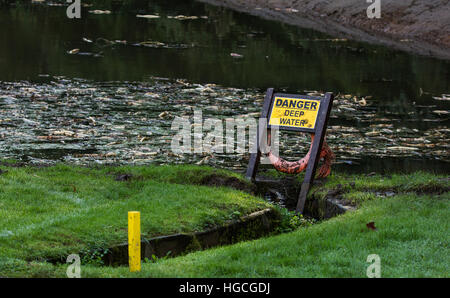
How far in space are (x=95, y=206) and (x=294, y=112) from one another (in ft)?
10.8

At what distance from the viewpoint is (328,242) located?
8336mm

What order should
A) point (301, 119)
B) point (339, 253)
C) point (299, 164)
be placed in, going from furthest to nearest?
point (299, 164) < point (301, 119) < point (339, 253)

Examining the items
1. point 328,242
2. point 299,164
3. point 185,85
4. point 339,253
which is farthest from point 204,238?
point 185,85

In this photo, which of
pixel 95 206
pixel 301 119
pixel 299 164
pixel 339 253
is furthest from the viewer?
pixel 299 164

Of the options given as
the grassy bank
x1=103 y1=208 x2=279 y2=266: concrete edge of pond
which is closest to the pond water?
the grassy bank

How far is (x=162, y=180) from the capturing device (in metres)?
11.3

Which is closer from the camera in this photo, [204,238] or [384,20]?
[204,238]

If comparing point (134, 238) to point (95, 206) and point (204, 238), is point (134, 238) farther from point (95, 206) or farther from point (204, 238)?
point (95, 206)

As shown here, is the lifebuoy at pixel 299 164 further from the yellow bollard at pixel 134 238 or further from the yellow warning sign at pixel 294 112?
the yellow bollard at pixel 134 238

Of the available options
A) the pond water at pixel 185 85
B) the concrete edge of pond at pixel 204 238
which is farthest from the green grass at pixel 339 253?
the pond water at pixel 185 85

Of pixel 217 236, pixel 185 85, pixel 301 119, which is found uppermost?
pixel 301 119

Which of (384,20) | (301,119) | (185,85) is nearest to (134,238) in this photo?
(301,119)

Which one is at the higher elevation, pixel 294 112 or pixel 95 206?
pixel 294 112
